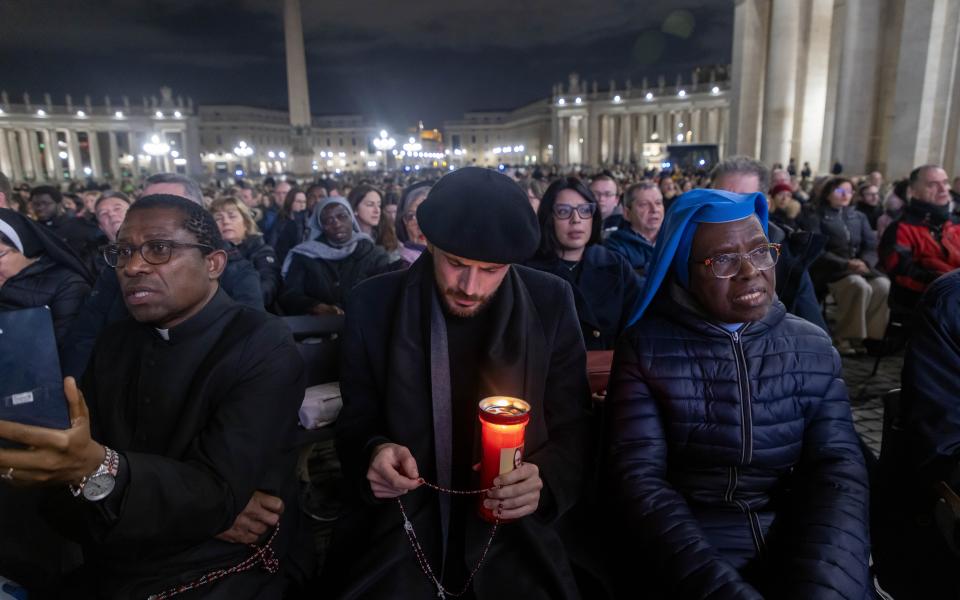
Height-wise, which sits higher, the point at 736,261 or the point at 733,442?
the point at 736,261

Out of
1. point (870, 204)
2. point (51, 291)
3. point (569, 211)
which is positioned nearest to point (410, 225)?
point (569, 211)

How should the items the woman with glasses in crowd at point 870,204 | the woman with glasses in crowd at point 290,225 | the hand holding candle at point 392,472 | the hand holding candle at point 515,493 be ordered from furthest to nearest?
1. the woman with glasses in crowd at point 870,204
2. the woman with glasses in crowd at point 290,225
3. the hand holding candle at point 392,472
4. the hand holding candle at point 515,493

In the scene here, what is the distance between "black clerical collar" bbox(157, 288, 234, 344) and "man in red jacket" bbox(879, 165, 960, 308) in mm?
6476

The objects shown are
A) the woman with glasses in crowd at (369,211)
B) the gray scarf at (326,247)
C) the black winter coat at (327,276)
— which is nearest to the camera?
the black winter coat at (327,276)

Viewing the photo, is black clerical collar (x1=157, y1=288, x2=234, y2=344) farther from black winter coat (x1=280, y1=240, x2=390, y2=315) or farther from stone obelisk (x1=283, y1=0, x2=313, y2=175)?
stone obelisk (x1=283, y1=0, x2=313, y2=175)

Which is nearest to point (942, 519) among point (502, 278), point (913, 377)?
point (913, 377)

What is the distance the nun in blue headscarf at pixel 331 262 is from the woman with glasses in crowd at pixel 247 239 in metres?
0.17

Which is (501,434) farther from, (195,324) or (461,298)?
(195,324)

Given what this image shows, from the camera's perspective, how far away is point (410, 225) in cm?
518

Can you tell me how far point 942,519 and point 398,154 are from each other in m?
97.1

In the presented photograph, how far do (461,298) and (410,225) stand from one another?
10.7 ft

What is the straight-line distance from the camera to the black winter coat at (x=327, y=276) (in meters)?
5.43

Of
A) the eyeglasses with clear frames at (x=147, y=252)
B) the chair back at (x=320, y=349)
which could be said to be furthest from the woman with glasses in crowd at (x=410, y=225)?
the eyeglasses with clear frames at (x=147, y=252)

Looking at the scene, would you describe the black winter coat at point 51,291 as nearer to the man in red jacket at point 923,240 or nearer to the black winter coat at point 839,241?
the man in red jacket at point 923,240
